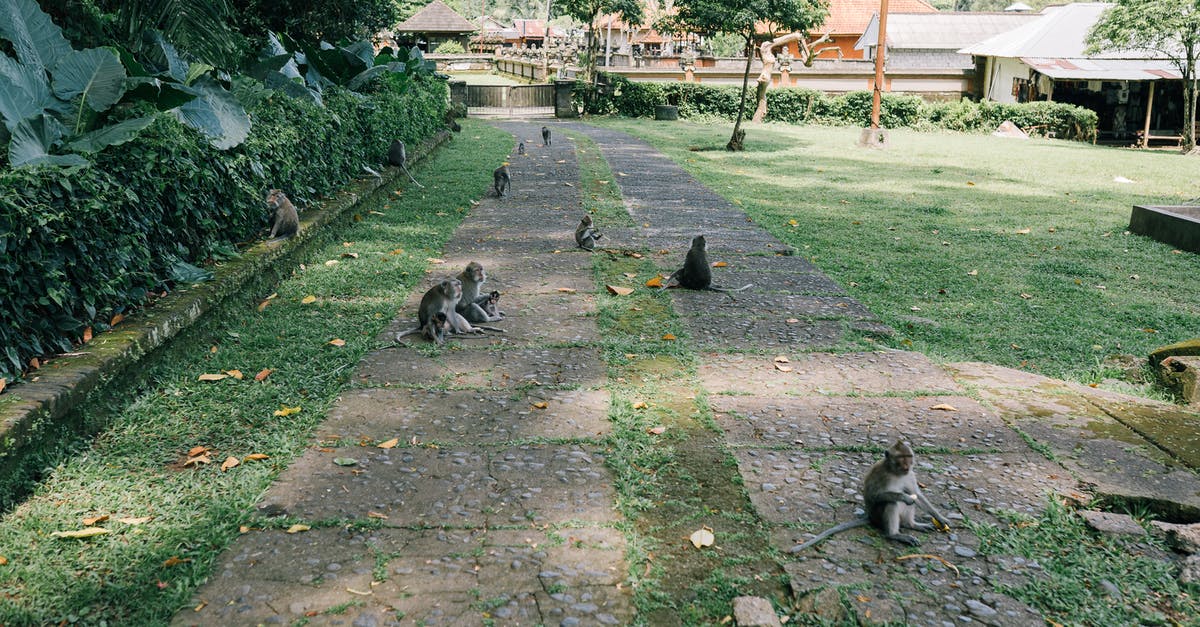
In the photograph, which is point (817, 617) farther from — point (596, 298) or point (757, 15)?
point (757, 15)

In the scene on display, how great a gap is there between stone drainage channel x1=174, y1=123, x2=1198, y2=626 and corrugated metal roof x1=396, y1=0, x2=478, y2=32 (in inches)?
1623

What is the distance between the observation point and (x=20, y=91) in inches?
192

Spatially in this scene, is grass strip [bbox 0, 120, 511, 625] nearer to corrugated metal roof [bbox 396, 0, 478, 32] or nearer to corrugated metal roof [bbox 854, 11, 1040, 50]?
corrugated metal roof [bbox 854, 11, 1040, 50]

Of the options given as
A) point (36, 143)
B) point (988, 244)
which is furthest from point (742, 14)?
point (36, 143)

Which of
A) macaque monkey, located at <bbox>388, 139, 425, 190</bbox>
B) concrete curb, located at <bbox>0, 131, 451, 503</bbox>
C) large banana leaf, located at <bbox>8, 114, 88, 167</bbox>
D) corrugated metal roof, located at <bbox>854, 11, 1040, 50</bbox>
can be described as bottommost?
concrete curb, located at <bbox>0, 131, 451, 503</bbox>

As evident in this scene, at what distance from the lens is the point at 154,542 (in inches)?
123

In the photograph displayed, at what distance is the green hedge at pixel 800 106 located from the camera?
29.0 metres

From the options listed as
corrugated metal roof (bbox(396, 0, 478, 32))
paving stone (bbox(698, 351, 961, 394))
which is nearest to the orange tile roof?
corrugated metal roof (bbox(396, 0, 478, 32))

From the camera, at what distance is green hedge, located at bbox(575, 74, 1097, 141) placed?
2902 cm

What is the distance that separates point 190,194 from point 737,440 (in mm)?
3928

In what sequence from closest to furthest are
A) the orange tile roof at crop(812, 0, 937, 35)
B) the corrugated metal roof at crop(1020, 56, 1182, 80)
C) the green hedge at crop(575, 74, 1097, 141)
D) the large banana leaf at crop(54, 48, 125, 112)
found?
1. the large banana leaf at crop(54, 48, 125, 112)
2. the corrugated metal roof at crop(1020, 56, 1182, 80)
3. the green hedge at crop(575, 74, 1097, 141)
4. the orange tile roof at crop(812, 0, 937, 35)

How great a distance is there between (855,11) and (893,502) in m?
49.3

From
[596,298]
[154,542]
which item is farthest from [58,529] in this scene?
[596,298]

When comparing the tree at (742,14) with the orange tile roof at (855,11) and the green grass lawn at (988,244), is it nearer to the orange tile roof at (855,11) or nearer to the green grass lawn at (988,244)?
the green grass lawn at (988,244)
